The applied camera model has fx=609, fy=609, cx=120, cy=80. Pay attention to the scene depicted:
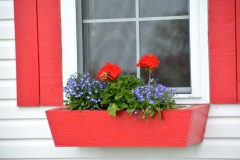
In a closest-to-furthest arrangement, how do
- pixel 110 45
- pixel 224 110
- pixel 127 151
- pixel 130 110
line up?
pixel 130 110, pixel 224 110, pixel 127 151, pixel 110 45

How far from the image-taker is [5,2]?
13.4 feet

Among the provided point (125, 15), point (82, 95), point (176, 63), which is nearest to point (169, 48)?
point (176, 63)

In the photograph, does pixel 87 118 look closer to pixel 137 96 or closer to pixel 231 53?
pixel 137 96

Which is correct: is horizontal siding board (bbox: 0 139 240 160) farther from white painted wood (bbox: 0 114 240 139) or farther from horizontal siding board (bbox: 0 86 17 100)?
horizontal siding board (bbox: 0 86 17 100)

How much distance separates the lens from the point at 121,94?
3.60 m

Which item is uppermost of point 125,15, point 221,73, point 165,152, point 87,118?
point 125,15

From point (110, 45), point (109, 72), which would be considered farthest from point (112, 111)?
→ point (110, 45)

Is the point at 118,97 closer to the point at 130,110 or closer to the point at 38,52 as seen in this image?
the point at 130,110

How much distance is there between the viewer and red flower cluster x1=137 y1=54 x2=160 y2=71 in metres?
3.72

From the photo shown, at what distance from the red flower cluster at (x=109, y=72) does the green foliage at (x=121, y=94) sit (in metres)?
0.03

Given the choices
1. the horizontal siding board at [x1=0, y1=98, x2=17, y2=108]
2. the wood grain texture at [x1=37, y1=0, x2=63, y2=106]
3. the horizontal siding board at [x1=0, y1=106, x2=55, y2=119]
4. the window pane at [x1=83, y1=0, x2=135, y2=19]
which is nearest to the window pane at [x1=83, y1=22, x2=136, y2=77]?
the window pane at [x1=83, y1=0, x2=135, y2=19]

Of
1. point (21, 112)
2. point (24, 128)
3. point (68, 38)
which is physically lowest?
point (24, 128)

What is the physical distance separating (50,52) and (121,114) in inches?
28.5

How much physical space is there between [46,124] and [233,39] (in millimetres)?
1338
